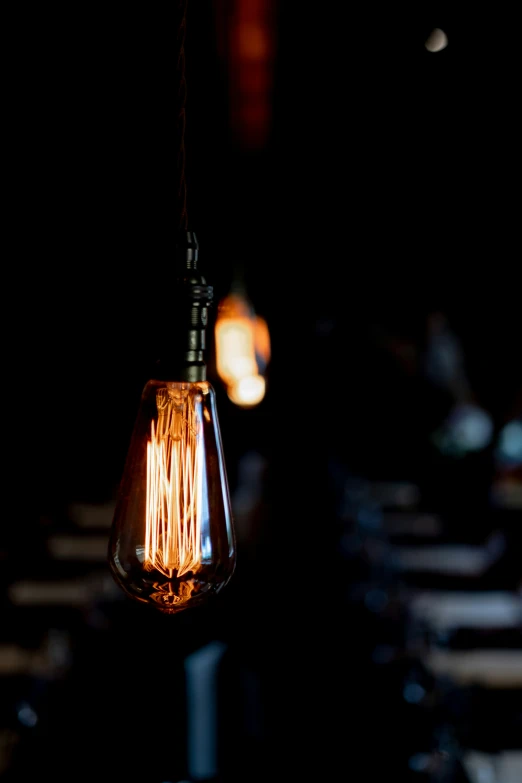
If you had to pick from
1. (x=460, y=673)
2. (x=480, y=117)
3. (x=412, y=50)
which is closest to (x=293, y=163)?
(x=480, y=117)

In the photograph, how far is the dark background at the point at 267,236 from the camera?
5.23 ft

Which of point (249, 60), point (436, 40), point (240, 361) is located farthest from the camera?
point (240, 361)

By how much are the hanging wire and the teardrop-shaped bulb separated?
204 mm

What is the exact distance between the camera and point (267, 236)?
3777 millimetres

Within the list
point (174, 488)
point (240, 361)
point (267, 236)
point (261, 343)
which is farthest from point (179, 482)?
point (267, 236)

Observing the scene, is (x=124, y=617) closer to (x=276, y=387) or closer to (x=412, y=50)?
(x=276, y=387)

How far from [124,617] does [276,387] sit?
1.49 meters

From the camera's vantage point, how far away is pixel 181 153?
2.44 ft

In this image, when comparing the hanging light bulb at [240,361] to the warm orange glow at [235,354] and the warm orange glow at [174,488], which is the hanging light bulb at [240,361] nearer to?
the warm orange glow at [235,354]

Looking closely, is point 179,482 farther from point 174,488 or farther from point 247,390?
point 247,390

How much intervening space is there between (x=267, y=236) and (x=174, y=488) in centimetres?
320

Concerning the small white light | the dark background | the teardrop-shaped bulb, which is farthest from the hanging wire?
the small white light

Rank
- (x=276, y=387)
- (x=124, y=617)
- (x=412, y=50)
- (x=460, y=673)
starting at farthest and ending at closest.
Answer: (x=460, y=673) → (x=276, y=387) → (x=124, y=617) → (x=412, y=50)

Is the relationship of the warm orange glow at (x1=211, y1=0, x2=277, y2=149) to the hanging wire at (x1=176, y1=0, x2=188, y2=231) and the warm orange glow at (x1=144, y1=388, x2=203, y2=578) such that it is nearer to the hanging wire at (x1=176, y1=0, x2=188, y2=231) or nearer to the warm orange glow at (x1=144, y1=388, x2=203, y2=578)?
the hanging wire at (x1=176, y1=0, x2=188, y2=231)
